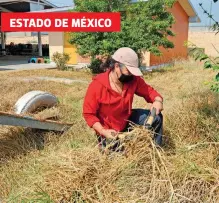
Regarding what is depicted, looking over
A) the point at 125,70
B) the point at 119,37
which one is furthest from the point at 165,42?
the point at 125,70

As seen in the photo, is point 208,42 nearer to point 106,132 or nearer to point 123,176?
point 106,132

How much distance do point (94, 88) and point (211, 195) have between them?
1314 millimetres

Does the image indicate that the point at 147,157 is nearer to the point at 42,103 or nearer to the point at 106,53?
the point at 42,103

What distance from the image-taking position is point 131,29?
10.6 metres

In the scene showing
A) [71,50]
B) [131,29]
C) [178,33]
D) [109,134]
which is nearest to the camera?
[109,134]

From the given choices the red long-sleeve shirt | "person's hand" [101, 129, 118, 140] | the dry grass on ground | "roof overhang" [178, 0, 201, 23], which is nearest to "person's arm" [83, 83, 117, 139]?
the red long-sleeve shirt

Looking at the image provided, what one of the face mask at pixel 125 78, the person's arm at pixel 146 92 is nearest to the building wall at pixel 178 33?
the person's arm at pixel 146 92

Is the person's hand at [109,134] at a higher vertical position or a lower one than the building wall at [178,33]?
lower

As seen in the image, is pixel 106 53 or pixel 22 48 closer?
pixel 106 53

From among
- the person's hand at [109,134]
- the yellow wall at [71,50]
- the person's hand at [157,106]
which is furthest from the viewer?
the yellow wall at [71,50]

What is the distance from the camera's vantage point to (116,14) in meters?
10.9

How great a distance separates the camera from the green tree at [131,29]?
415 inches

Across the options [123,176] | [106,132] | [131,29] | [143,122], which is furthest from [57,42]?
[123,176]

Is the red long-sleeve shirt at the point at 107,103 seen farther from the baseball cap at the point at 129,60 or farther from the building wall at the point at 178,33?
the building wall at the point at 178,33
